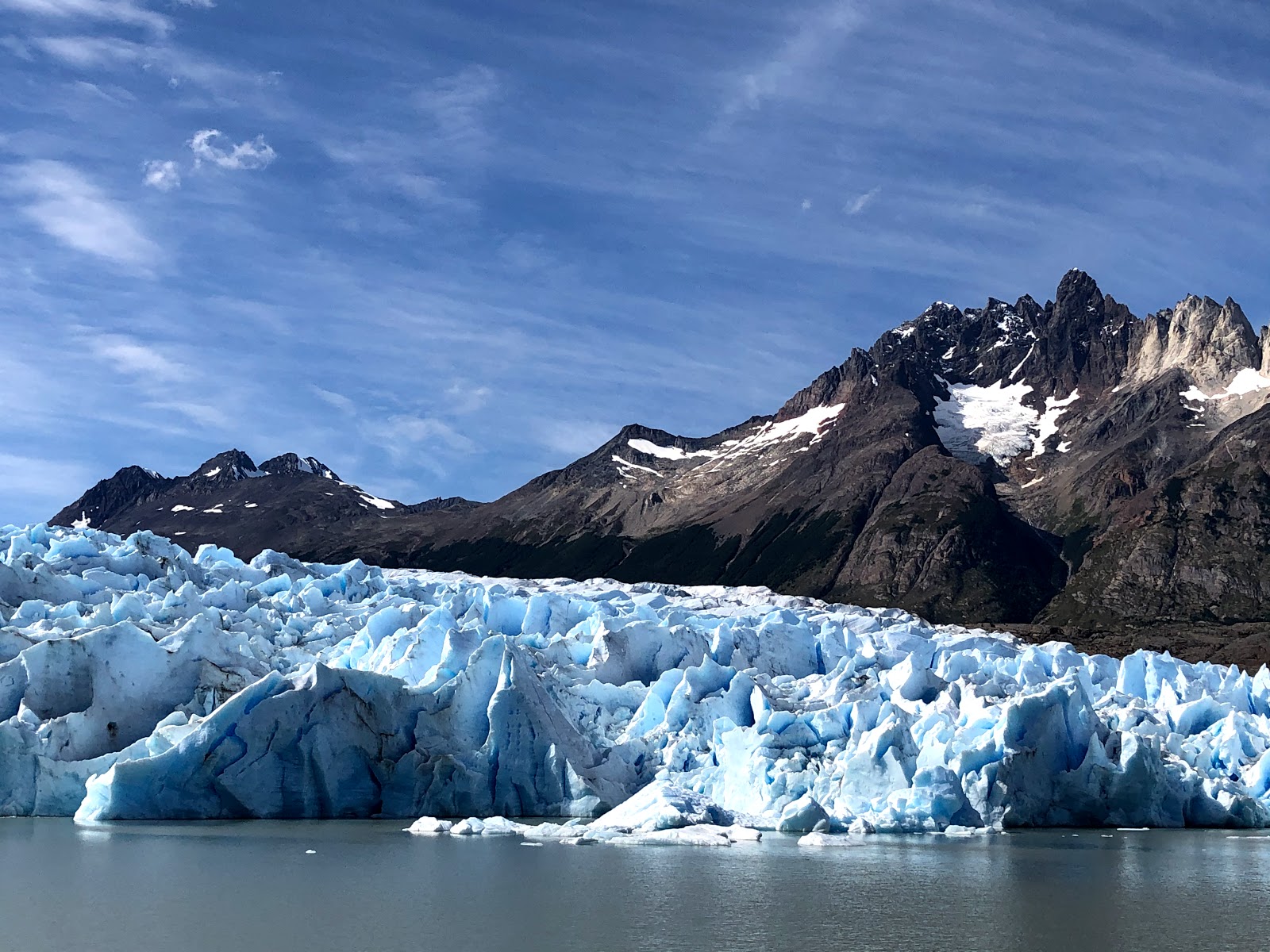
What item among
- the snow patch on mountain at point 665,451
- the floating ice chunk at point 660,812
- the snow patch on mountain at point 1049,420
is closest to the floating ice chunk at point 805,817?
the floating ice chunk at point 660,812

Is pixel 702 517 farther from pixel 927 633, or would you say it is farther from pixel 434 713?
pixel 434 713

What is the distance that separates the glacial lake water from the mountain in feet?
201

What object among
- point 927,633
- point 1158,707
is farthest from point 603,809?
point 927,633

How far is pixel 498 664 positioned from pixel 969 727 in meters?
10.9

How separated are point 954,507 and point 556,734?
11073 cm

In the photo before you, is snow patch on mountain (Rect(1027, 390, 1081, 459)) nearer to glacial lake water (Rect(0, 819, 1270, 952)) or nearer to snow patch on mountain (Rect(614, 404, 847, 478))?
snow patch on mountain (Rect(614, 404, 847, 478))

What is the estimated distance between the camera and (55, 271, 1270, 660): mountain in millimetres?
114250

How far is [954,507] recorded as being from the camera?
134 m

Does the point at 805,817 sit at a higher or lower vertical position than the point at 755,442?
lower

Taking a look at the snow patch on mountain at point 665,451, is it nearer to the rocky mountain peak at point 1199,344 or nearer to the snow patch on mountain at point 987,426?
the snow patch on mountain at point 987,426

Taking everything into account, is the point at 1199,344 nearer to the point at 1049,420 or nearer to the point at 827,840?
the point at 1049,420

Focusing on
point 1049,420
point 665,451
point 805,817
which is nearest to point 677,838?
point 805,817

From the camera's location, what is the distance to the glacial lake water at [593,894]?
15484 mm

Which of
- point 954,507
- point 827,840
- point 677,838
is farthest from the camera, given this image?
point 954,507
